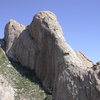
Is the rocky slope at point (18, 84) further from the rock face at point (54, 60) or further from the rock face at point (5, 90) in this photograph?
the rock face at point (54, 60)

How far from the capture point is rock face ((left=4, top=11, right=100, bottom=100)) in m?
55.6

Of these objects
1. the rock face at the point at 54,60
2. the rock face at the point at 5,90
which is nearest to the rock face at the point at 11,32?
the rock face at the point at 54,60

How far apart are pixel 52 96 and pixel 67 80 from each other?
5.96 m

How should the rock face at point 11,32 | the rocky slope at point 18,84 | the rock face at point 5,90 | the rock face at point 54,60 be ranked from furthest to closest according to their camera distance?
the rock face at point 11,32 < the rocky slope at point 18,84 < the rock face at point 5,90 < the rock face at point 54,60

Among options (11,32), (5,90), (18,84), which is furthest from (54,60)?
(11,32)

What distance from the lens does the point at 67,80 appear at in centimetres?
5850

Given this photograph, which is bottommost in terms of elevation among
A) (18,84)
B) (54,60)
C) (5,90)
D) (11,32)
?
(5,90)

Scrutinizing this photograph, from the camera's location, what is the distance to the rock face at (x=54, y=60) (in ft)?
182

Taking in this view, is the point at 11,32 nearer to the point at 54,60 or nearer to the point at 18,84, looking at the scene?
the point at 18,84

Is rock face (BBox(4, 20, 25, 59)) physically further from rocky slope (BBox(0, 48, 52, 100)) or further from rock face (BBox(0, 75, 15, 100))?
rock face (BBox(0, 75, 15, 100))

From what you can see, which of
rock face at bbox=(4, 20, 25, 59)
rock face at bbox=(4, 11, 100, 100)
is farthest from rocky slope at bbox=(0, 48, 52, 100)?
rock face at bbox=(4, 20, 25, 59)

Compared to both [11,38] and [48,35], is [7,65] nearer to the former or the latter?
[48,35]

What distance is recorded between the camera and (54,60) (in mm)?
66375

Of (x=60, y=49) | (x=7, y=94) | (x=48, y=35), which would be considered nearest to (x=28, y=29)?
(x=48, y=35)
